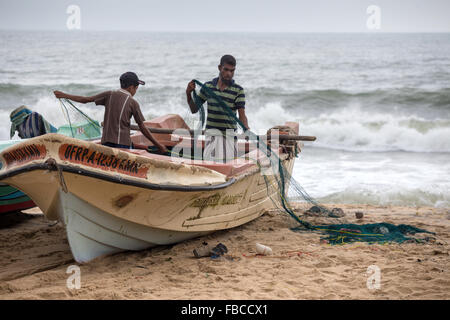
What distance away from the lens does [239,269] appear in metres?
4.60

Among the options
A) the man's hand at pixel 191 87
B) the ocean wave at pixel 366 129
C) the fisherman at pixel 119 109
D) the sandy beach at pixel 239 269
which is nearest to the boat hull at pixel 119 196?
the sandy beach at pixel 239 269

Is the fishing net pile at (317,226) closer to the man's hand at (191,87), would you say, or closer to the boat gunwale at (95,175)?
the man's hand at (191,87)

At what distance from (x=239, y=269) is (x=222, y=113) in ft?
6.93

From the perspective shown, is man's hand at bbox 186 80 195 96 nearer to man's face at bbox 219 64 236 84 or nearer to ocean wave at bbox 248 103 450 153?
man's face at bbox 219 64 236 84

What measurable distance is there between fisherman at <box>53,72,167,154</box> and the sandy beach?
125 centimetres

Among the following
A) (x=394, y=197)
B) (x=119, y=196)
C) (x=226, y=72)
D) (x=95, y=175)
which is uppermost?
(x=226, y=72)

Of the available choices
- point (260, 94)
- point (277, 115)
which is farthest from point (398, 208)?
point (260, 94)

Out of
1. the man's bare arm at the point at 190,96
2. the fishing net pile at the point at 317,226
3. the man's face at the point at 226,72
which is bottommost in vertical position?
the fishing net pile at the point at 317,226

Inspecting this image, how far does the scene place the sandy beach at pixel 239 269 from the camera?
4.02 m

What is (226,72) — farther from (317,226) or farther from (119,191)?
(317,226)

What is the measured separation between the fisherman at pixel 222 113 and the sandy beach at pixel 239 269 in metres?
1.04

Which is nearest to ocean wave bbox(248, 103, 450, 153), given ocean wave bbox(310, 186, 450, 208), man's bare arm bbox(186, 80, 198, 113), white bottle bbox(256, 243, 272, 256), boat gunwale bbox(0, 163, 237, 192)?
ocean wave bbox(310, 186, 450, 208)

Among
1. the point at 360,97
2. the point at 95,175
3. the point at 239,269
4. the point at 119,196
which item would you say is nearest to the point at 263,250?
the point at 239,269

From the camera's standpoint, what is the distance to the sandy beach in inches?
158
